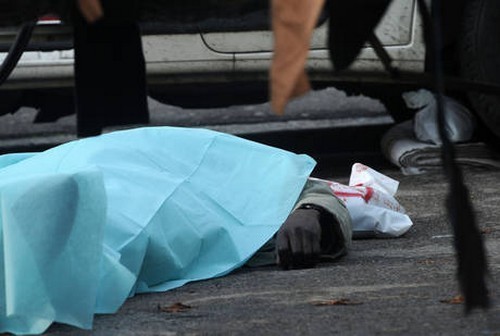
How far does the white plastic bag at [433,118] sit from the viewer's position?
217 inches

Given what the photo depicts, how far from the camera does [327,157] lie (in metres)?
6.16

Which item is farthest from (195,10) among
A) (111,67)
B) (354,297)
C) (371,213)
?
(371,213)

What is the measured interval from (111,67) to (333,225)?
1.55 meters

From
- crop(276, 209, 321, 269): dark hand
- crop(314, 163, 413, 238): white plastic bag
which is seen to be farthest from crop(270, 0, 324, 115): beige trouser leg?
crop(314, 163, 413, 238): white plastic bag

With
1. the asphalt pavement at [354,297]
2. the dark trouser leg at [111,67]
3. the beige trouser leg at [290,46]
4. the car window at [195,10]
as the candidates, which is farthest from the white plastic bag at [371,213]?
the beige trouser leg at [290,46]

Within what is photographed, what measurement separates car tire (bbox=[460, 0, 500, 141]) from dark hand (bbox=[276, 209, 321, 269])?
1.71 metres

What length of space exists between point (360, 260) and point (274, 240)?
237 mm

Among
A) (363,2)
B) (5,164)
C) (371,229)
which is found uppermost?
(363,2)

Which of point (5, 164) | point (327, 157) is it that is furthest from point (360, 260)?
point (327, 157)

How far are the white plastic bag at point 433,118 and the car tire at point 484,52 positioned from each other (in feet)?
0.50

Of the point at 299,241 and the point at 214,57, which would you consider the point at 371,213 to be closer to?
the point at 299,241

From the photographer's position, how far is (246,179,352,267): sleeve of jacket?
355cm

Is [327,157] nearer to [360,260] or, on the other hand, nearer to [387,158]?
[387,158]

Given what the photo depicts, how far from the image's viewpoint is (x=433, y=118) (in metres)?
5.61
